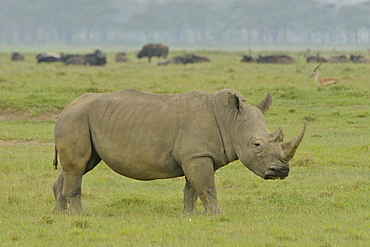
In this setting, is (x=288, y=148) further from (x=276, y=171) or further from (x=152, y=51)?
(x=152, y=51)

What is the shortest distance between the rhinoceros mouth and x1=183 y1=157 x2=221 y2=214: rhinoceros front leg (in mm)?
771

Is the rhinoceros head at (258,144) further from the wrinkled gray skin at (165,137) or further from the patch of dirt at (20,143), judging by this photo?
the patch of dirt at (20,143)

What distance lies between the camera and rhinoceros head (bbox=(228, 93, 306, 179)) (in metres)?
7.41

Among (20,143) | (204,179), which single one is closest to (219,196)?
(204,179)

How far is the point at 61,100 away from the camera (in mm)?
19234

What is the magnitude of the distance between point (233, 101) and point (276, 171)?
111cm

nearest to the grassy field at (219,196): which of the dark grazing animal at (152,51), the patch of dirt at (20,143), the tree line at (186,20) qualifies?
the patch of dirt at (20,143)

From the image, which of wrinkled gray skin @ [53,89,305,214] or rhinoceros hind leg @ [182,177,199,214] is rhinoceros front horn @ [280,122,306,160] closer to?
wrinkled gray skin @ [53,89,305,214]

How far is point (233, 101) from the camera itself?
8.03 m

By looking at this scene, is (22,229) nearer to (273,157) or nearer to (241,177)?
(273,157)

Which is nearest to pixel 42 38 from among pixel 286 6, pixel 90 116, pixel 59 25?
pixel 59 25

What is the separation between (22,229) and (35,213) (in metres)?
1.00

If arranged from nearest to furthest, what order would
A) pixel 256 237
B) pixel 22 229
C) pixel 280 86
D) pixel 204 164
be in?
pixel 256 237
pixel 22 229
pixel 204 164
pixel 280 86

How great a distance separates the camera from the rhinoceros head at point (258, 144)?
7.41 m
